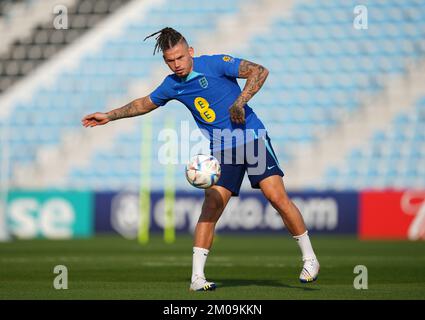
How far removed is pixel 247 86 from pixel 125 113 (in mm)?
1303

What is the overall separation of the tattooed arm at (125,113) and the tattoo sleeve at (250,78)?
3.19 feet

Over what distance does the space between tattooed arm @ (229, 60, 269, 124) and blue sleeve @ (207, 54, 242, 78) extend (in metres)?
0.05

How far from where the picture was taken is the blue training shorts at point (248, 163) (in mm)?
8359

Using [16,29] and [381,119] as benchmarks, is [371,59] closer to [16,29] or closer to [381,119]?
[381,119]

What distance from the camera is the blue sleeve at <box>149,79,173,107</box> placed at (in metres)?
8.59

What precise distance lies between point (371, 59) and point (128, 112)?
1726cm

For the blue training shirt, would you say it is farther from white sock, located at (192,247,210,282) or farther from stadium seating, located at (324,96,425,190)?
stadium seating, located at (324,96,425,190)

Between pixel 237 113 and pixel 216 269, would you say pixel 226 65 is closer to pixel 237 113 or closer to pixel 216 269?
pixel 237 113

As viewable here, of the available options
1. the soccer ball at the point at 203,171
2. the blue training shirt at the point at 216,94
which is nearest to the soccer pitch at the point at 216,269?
the soccer ball at the point at 203,171

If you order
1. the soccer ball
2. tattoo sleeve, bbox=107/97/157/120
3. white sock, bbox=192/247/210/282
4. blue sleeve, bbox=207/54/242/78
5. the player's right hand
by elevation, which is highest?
blue sleeve, bbox=207/54/242/78

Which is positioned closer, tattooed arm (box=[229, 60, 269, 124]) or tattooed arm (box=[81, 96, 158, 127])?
tattooed arm (box=[229, 60, 269, 124])

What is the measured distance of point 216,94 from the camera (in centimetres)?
841

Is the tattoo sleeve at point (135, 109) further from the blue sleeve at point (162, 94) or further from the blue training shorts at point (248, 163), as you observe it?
the blue training shorts at point (248, 163)

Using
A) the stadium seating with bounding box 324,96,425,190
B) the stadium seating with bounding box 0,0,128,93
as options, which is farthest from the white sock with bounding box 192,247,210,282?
the stadium seating with bounding box 0,0,128,93
